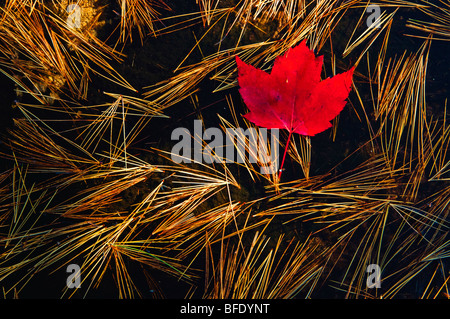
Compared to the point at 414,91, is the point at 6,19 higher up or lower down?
higher up

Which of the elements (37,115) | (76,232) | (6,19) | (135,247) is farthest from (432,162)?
(6,19)

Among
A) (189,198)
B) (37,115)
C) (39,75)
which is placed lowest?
(189,198)

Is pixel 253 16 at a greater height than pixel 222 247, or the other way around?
pixel 253 16

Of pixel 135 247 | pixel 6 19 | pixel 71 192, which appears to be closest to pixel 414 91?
pixel 135 247

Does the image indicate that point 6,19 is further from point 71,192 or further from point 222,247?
point 222,247

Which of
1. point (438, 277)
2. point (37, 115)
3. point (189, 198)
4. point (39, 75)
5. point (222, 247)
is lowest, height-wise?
point (438, 277)

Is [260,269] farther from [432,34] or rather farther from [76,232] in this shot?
[432,34]
